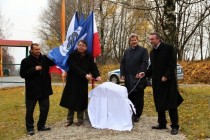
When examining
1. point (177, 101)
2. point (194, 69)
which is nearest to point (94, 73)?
point (177, 101)

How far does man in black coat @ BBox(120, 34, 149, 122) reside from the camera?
8.62 metres

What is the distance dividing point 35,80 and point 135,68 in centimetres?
224

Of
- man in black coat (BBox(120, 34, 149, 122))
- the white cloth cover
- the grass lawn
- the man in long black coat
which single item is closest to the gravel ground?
the white cloth cover

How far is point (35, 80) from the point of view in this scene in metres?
8.12

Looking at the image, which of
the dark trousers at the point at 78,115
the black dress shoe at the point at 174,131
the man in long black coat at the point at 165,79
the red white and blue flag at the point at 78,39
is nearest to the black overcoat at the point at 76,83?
the dark trousers at the point at 78,115

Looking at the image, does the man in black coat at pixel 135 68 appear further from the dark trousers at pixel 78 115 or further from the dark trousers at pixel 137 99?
the dark trousers at pixel 78 115

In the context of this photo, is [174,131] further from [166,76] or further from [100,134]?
[100,134]

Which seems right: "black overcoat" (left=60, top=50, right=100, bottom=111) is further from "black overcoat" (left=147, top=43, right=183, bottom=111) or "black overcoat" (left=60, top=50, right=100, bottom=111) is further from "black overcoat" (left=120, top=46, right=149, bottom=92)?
"black overcoat" (left=147, top=43, right=183, bottom=111)

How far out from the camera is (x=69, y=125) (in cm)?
865

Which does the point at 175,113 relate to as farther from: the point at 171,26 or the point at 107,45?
the point at 107,45

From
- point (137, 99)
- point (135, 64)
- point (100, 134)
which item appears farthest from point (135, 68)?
point (100, 134)

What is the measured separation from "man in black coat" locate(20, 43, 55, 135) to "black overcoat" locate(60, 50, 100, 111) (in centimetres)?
44

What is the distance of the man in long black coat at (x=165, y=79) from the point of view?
7.67 m

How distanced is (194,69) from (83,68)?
2331 centimetres
